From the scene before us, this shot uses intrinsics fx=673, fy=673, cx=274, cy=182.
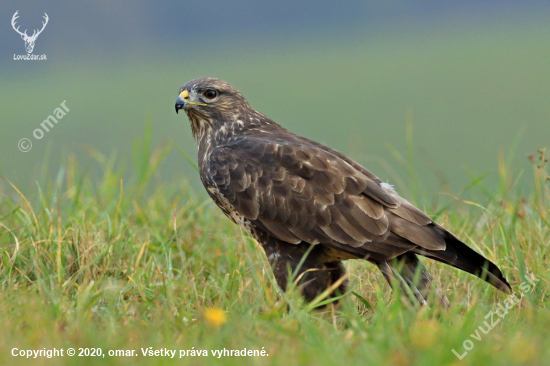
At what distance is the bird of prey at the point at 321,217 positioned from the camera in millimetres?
3973

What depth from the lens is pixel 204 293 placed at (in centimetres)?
398

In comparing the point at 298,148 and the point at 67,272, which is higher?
the point at 298,148

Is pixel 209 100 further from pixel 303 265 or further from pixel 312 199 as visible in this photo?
pixel 303 265

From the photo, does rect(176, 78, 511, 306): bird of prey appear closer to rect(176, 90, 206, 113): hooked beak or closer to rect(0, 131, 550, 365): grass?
rect(0, 131, 550, 365): grass

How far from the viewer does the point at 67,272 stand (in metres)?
4.27

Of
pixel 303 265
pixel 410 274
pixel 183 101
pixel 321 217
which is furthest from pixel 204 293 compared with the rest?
pixel 183 101

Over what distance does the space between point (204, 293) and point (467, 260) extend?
1560 millimetres

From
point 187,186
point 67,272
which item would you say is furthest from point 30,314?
point 187,186

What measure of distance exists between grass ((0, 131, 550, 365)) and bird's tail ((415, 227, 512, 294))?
0.15 m

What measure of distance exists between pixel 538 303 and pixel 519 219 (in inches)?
47.7

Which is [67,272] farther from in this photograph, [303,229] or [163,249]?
[303,229]

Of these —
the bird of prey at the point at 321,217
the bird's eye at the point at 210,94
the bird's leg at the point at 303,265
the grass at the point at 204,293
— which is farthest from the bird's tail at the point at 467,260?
the bird's eye at the point at 210,94

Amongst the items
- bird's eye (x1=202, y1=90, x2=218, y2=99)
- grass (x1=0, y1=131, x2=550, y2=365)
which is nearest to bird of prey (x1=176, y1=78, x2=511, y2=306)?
grass (x1=0, y1=131, x2=550, y2=365)

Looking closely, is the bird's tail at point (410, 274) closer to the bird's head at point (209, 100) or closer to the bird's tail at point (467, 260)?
the bird's tail at point (467, 260)
